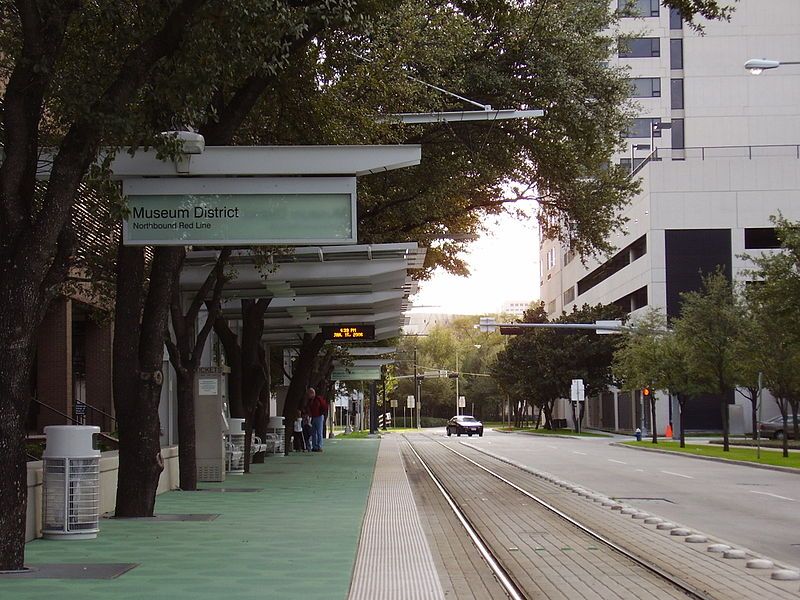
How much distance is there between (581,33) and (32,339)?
14.7 metres

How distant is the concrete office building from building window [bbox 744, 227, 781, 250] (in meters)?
0.06

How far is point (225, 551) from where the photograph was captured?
1159cm

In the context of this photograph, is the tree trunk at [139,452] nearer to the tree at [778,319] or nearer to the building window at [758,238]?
the tree at [778,319]

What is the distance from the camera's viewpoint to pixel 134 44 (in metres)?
12.7

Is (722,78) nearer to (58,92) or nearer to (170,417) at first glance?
(170,417)

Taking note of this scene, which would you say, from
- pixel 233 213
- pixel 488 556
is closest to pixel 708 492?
pixel 488 556

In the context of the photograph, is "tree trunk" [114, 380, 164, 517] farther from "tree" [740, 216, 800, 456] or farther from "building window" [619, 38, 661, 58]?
"building window" [619, 38, 661, 58]

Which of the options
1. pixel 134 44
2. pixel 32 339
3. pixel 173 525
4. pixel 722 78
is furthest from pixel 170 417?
pixel 722 78

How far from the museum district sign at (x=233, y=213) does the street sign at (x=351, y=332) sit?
70.0 ft

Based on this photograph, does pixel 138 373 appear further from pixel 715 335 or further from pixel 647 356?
pixel 647 356

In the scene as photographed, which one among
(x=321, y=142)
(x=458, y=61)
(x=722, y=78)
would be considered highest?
(x=722, y=78)

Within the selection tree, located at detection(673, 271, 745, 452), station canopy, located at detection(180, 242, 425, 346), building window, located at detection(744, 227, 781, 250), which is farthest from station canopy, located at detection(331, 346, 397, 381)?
station canopy, located at detection(180, 242, 425, 346)

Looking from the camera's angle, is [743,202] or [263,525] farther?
[743,202]

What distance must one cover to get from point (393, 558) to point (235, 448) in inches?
569
